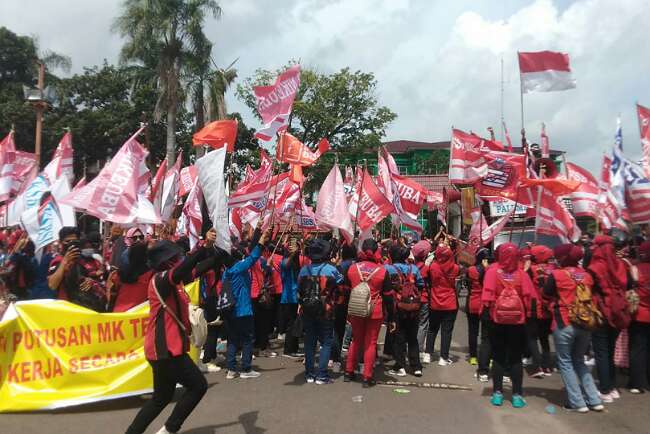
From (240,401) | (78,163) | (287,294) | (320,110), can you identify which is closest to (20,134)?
(78,163)

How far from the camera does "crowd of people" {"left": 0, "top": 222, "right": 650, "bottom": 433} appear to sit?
459 cm

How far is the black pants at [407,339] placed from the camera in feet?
24.0

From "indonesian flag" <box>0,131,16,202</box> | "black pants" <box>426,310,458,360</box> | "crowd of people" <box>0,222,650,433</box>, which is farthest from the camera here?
"indonesian flag" <box>0,131,16,202</box>

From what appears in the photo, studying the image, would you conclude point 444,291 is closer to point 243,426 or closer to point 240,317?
point 240,317

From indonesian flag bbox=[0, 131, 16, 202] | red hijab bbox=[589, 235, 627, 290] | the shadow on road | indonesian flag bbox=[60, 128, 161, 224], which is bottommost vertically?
the shadow on road

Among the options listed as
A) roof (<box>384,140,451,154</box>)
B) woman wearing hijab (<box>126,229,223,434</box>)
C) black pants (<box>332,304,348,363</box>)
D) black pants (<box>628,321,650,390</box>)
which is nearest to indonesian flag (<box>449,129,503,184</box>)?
black pants (<box>332,304,348,363</box>)

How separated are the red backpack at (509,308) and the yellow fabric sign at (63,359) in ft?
12.7

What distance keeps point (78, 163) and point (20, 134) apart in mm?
3410

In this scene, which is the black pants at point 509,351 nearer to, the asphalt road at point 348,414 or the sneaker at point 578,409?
the asphalt road at point 348,414

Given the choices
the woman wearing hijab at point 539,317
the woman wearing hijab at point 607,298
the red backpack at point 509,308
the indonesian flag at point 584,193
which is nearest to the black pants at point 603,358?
the woman wearing hijab at point 607,298

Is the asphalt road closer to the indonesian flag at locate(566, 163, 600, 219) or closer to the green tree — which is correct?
the indonesian flag at locate(566, 163, 600, 219)

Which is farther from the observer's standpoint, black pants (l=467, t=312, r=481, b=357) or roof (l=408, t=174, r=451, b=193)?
roof (l=408, t=174, r=451, b=193)

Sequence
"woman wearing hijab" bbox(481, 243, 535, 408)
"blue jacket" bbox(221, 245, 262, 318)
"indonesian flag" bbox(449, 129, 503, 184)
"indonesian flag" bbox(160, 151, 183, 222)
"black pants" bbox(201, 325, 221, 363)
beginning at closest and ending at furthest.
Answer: "woman wearing hijab" bbox(481, 243, 535, 408) < "blue jacket" bbox(221, 245, 262, 318) < "black pants" bbox(201, 325, 221, 363) < "indonesian flag" bbox(449, 129, 503, 184) < "indonesian flag" bbox(160, 151, 183, 222)

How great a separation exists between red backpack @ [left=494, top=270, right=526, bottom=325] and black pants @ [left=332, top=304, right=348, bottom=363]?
8.03 feet
